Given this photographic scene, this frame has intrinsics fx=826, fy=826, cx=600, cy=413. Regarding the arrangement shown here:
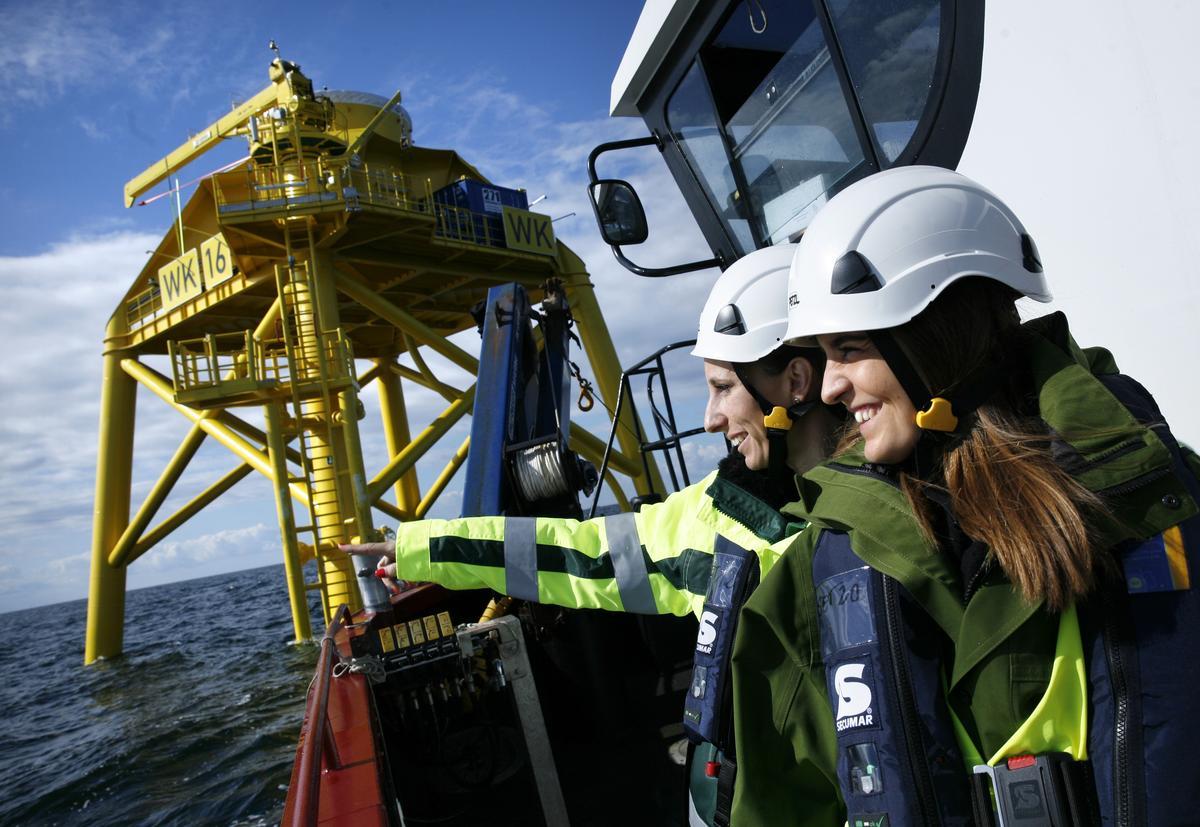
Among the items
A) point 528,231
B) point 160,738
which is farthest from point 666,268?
point 528,231

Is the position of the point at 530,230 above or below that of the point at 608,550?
above

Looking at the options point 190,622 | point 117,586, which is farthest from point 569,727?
point 190,622

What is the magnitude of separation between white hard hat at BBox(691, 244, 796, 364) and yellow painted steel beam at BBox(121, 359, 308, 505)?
1262 cm

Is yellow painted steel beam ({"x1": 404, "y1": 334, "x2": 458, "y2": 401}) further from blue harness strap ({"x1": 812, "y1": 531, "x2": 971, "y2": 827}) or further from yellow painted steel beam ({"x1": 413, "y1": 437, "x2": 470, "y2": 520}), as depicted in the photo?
blue harness strap ({"x1": 812, "y1": 531, "x2": 971, "y2": 827})

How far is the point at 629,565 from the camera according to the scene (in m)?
2.56

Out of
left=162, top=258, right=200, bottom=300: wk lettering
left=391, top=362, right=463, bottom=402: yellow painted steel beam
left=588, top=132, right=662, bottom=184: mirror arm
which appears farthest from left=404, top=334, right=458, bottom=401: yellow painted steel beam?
left=588, top=132, right=662, bottom=184: mirror arm

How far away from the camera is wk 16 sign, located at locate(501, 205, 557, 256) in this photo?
1562 centimetres

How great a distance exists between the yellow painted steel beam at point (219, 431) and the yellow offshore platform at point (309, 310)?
0.16ft

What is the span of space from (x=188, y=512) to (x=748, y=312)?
54.3 feet

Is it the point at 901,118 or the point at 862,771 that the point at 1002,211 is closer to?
the point at 862,771

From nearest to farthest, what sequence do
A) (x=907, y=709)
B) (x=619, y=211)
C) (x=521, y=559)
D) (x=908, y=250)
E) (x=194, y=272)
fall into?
(x=907, y=709) < (x=908, y=250) < (x=521, y=559) < (x=619, y=211) < (x=194, y=272)

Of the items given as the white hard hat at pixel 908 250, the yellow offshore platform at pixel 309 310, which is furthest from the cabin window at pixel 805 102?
the yellow offshore platform at pixel 309 310

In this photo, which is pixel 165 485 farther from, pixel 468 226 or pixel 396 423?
pixel 468 226

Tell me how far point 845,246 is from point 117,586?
61.3 ft
